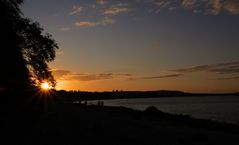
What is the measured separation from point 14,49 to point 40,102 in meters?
5.63

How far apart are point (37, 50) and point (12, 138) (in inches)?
531

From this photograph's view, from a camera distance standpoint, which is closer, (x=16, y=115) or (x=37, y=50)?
(x=16, y=115)

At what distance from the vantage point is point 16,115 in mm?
25469

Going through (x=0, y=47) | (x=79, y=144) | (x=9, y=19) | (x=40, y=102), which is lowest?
(x=79, y=144)

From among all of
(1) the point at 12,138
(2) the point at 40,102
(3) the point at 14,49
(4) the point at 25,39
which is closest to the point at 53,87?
(2) the point at 40,102

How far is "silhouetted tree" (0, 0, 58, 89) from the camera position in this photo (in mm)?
25500

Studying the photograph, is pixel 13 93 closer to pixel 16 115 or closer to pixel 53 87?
pixel 16 115

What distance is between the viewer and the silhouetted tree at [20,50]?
25.5 metres

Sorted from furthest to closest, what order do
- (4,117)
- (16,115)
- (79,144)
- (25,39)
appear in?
(25,39), (16,115), (4,117), (79,144)

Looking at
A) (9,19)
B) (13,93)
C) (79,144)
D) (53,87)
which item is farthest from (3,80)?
(79,144)

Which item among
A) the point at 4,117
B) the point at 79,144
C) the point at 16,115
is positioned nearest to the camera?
the point at 79,144

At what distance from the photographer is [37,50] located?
3047cm

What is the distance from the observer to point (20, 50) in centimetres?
2806

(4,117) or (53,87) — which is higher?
(53,87)
